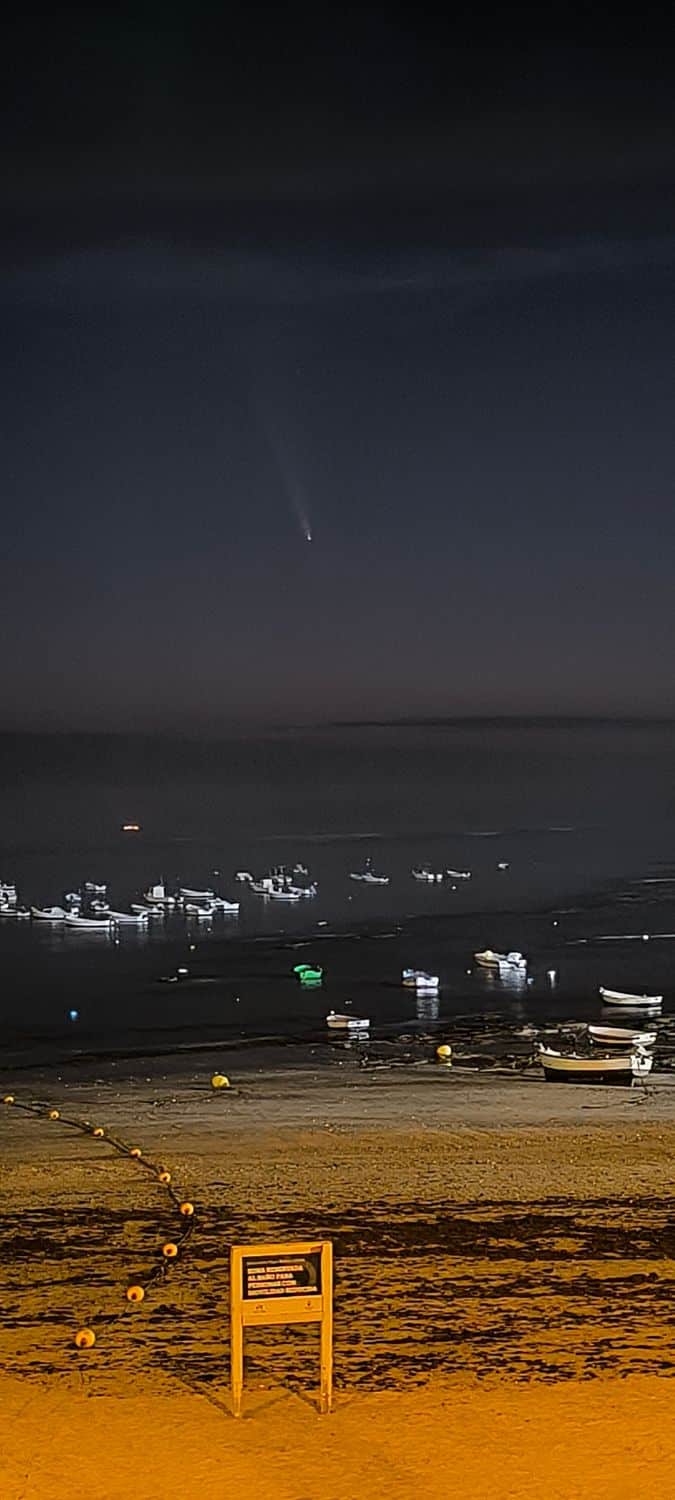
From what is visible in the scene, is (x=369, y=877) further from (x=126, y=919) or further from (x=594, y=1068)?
(x=594, y=1068)

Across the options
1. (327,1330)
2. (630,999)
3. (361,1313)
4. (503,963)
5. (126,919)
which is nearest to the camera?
(327,1330)

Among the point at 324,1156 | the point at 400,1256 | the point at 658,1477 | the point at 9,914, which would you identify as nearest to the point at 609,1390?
the point at 658,1477

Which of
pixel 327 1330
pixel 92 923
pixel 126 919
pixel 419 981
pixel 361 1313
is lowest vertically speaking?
pixel 361 1313

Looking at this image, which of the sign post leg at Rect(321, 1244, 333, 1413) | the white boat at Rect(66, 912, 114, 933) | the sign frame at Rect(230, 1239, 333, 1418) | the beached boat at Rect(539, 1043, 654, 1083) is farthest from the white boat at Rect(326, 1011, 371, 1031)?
the white boat at Rect(66, 912, 114, 933)

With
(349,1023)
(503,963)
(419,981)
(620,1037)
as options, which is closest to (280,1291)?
(620,1037)

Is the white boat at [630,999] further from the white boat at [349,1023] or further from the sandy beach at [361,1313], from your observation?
the sandy beach at [361,1313]

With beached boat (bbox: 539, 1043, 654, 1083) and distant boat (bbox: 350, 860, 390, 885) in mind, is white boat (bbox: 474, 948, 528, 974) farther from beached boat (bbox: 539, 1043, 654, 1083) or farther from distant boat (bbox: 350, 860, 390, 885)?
distant boat (bbox: 350, 860, 390, 885)

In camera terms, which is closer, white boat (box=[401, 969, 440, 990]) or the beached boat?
the beached boat

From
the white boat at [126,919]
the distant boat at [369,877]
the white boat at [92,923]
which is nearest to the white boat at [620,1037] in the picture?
the white boat at [92,923]

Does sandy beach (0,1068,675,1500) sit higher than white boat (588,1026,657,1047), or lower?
lower
